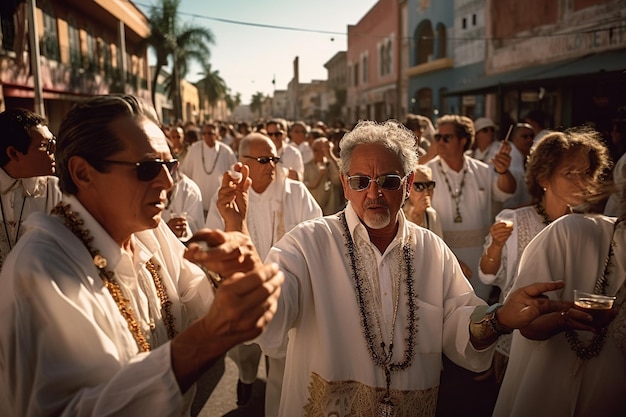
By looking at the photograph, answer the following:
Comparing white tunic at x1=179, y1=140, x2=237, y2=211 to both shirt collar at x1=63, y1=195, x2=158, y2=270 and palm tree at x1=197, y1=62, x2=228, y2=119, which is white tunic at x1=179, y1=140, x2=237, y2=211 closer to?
shirt collar at x1=63, y1=195, x2=158, y2=270

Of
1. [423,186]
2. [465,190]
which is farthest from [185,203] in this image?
[465,190]

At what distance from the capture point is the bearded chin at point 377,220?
2320 mm

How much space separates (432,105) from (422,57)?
413 cm

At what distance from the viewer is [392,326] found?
88.9 inches

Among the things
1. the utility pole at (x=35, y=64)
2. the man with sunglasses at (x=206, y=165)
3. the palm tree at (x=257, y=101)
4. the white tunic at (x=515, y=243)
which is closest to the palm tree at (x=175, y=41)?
the utility pole at (x=35, y=64)

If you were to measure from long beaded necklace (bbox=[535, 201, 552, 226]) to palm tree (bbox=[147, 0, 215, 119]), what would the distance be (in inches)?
1232

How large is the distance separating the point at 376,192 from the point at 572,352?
3.92 feet

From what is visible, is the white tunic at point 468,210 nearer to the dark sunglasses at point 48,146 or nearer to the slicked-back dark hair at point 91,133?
the dark sunglasses at point 48,146

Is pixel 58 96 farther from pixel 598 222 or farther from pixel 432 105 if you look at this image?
pixel 598 222

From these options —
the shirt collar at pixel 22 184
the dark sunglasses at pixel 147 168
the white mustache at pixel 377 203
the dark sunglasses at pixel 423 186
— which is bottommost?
the dark sunglasses at pixel 423 186

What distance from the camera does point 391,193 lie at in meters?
2.34

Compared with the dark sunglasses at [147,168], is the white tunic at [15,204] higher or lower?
lower

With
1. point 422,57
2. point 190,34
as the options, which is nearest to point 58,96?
point 190,34

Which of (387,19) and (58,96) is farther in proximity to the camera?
(387,19)
